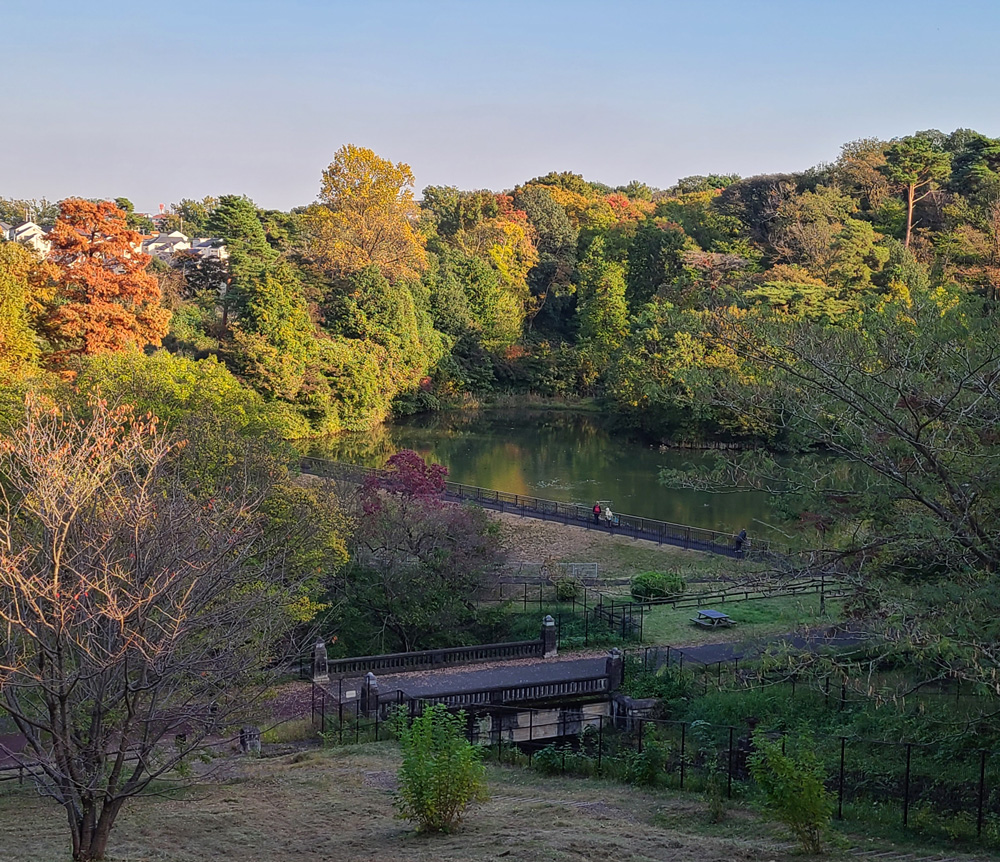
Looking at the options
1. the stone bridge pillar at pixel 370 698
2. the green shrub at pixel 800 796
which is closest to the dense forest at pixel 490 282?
the stone bridge pillar at pixel 370 698

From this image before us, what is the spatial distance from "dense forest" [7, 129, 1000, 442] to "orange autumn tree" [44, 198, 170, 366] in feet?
0.28

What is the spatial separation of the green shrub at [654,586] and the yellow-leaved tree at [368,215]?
37.5 m

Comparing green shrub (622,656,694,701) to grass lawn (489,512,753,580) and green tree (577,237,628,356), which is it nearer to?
grass lawn (489,512,753,580)

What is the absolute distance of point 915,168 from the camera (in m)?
62.6

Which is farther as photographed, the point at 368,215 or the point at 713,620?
the point at 368,215

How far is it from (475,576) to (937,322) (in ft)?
45.9

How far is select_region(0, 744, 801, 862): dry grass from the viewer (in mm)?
9891

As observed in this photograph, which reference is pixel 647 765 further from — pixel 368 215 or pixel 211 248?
pixel 211 248

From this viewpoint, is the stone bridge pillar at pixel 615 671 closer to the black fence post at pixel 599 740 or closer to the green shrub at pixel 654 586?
the black fence post at pixel 599 740

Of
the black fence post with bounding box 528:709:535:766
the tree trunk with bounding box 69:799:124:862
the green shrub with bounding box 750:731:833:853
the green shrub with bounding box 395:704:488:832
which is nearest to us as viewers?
the tree trunk with bounding box 69:799:124:862

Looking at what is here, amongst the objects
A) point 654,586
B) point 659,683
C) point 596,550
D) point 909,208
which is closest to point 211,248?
point 909,208

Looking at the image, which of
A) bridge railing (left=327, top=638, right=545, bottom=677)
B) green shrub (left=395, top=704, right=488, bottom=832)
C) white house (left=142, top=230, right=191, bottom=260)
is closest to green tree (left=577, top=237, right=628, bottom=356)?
white house (left=142, top=230, right=191, bottom=260)

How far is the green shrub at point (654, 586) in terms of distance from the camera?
25.9 m

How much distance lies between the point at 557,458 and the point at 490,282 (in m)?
20.6
